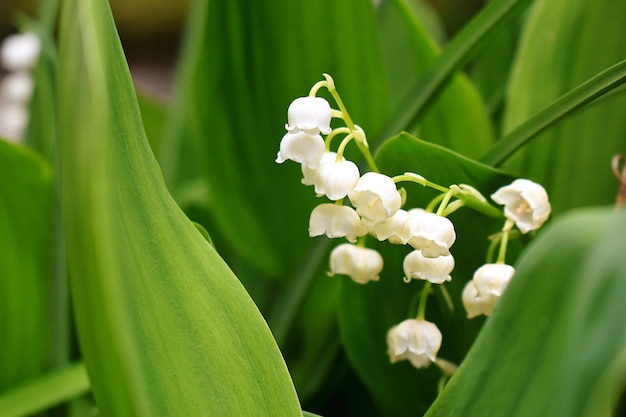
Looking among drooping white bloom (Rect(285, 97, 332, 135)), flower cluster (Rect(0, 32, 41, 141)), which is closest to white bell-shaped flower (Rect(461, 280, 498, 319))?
drooping white bloom (Rect(285, 97, 332, 135))

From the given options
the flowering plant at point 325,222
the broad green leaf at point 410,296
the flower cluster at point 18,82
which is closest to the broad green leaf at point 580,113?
the flowering plant at point 325,222

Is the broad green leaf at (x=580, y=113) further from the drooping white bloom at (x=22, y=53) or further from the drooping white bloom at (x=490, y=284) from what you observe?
the drooping white bloom at (x=22, y=53)

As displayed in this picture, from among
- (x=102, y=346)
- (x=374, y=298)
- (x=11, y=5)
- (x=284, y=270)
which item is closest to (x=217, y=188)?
(x=284, y=270)

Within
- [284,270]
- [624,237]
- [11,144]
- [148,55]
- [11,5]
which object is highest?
[11,5]

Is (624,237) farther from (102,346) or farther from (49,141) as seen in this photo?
(49,141)

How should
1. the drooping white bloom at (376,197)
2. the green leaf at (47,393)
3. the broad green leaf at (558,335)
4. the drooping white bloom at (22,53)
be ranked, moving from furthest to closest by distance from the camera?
the drooping white bloom at (22,53) < the green leaf at (47,393) < the drooping white bloom at (376,197) < the broad green leaf at (558,335)

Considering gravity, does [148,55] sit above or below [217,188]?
above

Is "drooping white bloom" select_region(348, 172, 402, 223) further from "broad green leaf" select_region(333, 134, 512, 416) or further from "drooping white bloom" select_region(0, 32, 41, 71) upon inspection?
"drooping white bloom" select_region(0, 32, 41, 71)
